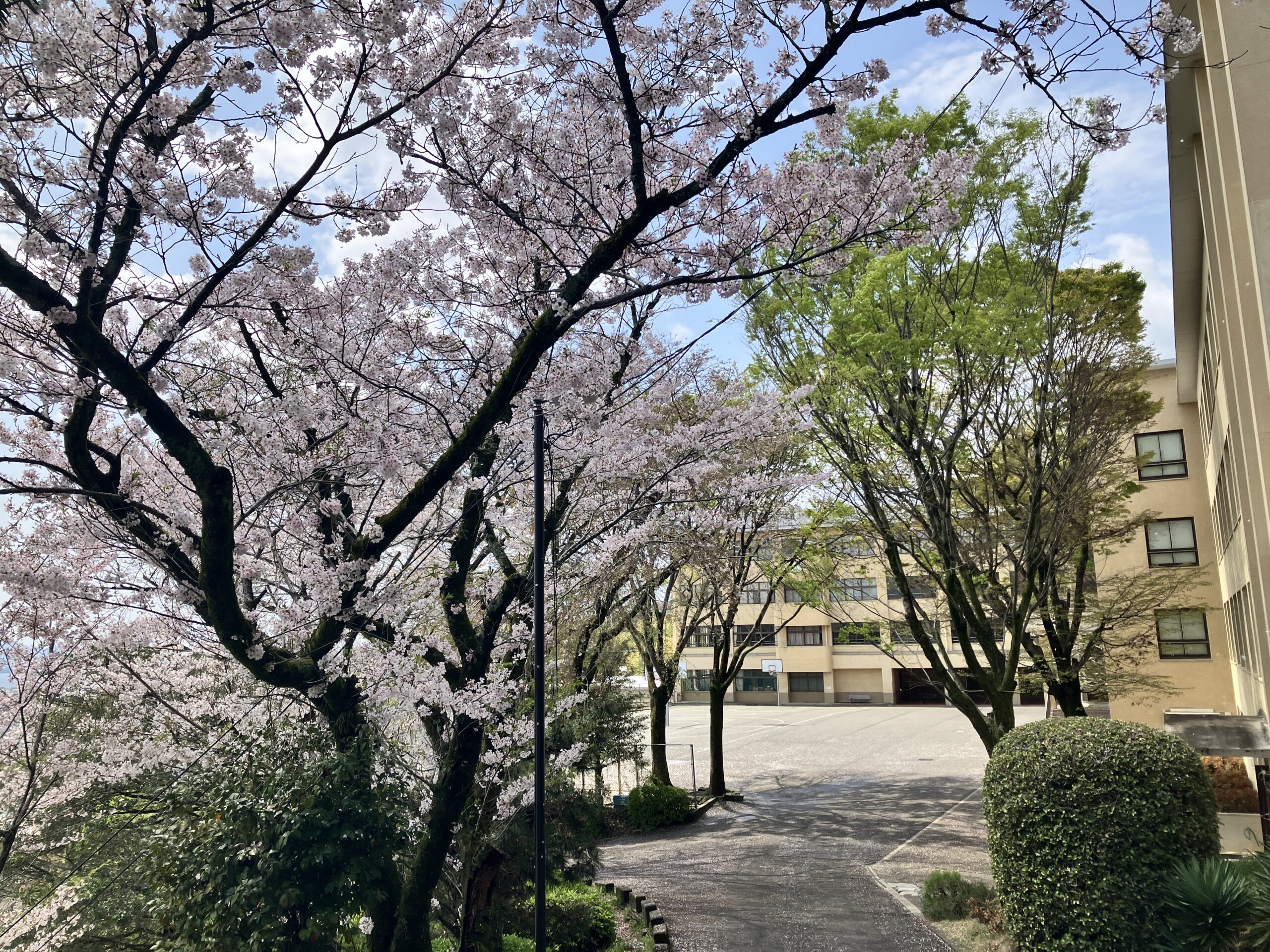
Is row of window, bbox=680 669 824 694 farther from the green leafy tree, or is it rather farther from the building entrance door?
the green leafy tree

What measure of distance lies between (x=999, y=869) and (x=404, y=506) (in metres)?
5.96

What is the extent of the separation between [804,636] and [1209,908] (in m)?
44.7

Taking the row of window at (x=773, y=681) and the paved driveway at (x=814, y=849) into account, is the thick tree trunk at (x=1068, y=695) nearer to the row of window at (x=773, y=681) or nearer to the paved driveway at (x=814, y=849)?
the paved driveway at (x=814, y=849)

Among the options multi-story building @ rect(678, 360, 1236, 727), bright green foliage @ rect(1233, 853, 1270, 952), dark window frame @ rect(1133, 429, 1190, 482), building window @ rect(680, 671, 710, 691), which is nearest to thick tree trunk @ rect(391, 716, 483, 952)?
bright green foliage @ rect(1233, 853, 1270, 952)

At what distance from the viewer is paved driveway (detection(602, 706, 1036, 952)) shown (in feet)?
30.0

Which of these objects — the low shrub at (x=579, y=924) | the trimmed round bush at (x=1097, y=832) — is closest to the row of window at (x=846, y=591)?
the trimmed round bush at (x=1097, y=832)

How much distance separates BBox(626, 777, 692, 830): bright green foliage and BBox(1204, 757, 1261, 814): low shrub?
928 cm

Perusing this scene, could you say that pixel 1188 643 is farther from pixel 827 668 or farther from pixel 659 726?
pixel 827 668

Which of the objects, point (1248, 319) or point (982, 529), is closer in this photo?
point (1248, 319)

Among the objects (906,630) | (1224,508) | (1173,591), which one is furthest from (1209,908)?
(1173,591)

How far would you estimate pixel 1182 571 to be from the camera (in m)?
19.2

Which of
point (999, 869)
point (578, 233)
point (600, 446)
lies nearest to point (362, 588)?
point (600, 446)

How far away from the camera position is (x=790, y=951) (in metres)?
8.45

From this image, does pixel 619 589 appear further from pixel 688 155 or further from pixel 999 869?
pixel 688 155
